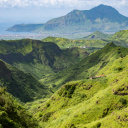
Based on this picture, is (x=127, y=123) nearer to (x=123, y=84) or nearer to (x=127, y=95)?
(x=127, y=95)

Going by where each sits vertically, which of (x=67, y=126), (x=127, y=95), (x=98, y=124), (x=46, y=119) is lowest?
(x=46, y=119)

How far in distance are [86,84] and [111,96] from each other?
136 feet

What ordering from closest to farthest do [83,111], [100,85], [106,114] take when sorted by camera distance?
1. [106,114]
2. [83,111]
3. [100,85]

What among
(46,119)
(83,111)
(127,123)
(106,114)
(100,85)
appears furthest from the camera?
(46,119)

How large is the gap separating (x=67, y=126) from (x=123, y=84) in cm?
3528

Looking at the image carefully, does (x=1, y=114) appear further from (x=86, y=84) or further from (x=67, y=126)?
Answer: (x=86, y=84)

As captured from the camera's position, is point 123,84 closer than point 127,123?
No

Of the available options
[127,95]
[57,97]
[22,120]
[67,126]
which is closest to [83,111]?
[67,126]

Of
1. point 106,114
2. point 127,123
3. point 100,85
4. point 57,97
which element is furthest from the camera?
point 57,97

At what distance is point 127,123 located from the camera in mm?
51719

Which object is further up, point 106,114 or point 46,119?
point 106,114

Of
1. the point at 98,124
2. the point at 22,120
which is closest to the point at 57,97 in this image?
the point at 22,120

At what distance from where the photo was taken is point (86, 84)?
114750 mm

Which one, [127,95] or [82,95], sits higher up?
[127,95]
